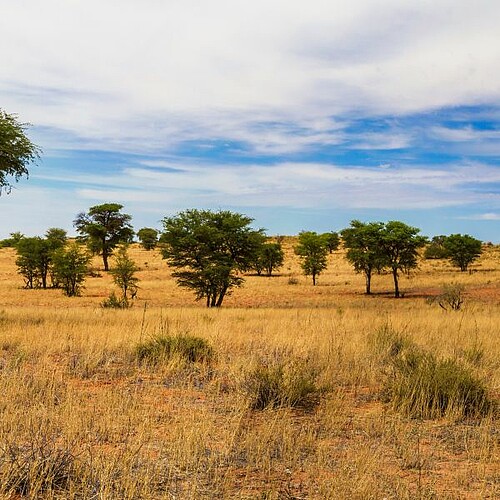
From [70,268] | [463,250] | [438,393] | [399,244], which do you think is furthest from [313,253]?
[438,393]

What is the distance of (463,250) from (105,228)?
165 feet

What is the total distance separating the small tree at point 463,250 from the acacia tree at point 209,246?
4425 cm

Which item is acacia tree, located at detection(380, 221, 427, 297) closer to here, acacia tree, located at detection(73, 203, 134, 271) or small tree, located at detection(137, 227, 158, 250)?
acacia tree, located at detection(73, 203, 134, 271)

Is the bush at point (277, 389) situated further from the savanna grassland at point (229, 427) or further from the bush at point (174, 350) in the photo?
the bush at point (174, 350)

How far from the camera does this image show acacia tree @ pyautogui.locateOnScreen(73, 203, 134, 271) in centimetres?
6994

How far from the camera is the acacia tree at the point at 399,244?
44.3m

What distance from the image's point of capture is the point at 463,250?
68.8 m

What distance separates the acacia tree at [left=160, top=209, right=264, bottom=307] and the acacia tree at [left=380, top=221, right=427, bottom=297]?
15310mm

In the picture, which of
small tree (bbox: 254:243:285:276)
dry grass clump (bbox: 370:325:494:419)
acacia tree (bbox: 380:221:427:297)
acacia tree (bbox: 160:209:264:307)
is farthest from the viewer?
small tree (bbox: 254:243:285:276)

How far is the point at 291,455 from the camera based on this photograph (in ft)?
15.8

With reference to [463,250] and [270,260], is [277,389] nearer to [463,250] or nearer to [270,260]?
[270,260]

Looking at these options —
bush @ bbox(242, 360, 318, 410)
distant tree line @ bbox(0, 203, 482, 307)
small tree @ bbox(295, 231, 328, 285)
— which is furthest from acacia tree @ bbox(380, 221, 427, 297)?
bush @ bbox(242, 360, 318, 410)

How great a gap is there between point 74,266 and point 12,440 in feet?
149

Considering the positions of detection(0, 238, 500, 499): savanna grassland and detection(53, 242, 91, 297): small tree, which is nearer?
detection(0, 238, 500, 499): savanna grassland
